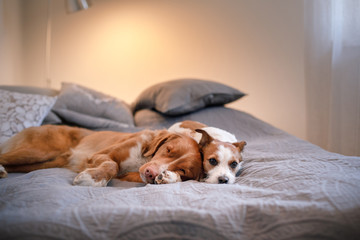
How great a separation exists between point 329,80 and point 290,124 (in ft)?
4.21

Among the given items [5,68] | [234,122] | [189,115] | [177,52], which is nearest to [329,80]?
[234,122]

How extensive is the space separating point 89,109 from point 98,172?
1.65 meters

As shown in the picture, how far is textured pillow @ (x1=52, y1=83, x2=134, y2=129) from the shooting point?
2730 mm

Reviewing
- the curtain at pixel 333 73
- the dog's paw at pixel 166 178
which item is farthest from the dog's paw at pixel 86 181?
the curtain at pixel 333 73

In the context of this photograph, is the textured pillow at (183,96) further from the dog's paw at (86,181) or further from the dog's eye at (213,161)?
the dog's paw at (86,181)

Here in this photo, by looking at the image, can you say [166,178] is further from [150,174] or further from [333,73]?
[333,73]

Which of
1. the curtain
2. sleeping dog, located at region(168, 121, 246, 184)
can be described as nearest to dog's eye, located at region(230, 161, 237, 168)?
sleeping dog, located at region(168, 121, 246, 184)

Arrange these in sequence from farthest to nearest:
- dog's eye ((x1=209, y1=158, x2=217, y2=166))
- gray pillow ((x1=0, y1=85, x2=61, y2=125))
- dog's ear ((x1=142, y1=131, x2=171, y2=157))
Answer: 1. gray pillow ((x1=0, y1=85, x2=61, y2=125))
2. dog's ear ((x1=142, y1=131, x2=171, y2=157))
3. dog's eye ((x1=209, y1=158, x2=217, y2=166))

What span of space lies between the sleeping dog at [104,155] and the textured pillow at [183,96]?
0.92 metres

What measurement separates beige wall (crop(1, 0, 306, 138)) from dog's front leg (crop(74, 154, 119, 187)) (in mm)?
2833

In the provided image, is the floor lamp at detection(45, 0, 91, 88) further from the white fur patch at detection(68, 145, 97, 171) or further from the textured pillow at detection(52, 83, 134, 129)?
the white fur patch at detection(68, 145, 97, 171)

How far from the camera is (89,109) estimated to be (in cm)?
290

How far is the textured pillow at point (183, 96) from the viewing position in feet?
9.30

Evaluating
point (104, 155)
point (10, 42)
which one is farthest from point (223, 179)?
point (10, 42)
